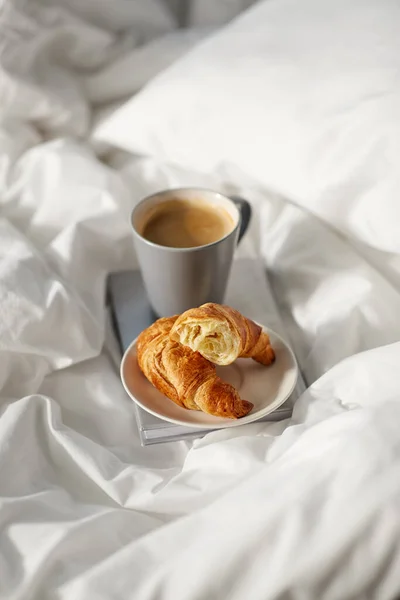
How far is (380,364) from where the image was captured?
477 mm

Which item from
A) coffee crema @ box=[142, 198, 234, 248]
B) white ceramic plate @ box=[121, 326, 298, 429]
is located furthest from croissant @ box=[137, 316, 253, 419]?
coffee crema @ box=[142, 198, 234, 248]

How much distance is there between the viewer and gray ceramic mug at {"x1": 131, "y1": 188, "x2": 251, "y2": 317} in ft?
1.84

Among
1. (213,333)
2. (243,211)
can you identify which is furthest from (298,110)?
(213,333)

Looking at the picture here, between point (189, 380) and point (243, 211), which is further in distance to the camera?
point (243, 211)

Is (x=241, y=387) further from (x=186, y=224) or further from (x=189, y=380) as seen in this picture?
(x=186, y=224)

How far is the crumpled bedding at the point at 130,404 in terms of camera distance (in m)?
0.36

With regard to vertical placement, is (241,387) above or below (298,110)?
below

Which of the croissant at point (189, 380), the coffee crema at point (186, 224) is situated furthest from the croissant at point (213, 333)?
the coffee crema at point (186, 224)

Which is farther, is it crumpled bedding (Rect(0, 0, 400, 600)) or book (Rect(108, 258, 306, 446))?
book (Rect(108, 258, 306, 446))

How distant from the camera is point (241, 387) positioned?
51cm

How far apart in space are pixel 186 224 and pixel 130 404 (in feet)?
0.56

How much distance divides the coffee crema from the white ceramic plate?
11 centimetres

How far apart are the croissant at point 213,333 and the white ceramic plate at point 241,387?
35 millimetres

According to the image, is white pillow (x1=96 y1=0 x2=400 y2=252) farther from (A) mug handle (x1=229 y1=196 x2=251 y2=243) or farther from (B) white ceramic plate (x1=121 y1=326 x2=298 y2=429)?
(B) white ceramic plate (x1=121 y1=326 x2=298 y2=429)
